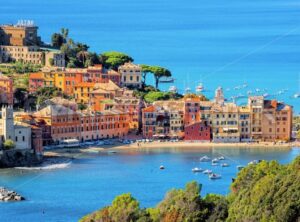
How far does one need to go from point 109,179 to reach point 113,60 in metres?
17.4

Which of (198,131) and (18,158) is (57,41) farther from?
(18,158)

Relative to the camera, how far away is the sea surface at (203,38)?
7069 centimetres

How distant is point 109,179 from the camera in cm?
4347

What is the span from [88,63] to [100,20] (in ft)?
197

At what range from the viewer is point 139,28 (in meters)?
108

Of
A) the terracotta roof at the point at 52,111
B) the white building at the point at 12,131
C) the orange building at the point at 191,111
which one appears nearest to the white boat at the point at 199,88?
the orange building at the point at 191,111

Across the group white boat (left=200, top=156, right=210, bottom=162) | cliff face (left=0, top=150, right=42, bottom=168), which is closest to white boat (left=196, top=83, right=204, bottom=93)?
white boat (left=200, top=156, right=210, bottom=162)

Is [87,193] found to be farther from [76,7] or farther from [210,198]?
[76,7]

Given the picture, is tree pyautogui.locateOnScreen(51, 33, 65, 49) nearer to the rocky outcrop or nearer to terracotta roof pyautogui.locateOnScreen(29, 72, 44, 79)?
terracotta roof pyautogui.locateOnScreen(29, 72, 44, 79)

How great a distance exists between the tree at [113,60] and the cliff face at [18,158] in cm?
1402

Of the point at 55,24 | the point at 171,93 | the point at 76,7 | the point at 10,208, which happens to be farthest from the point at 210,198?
the point at 76,7

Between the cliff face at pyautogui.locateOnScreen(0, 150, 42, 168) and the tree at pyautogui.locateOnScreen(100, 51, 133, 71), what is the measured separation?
46.0ft

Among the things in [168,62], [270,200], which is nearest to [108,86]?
[168,62]

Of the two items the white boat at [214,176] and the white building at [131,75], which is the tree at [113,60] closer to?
the white building at [131,75]
